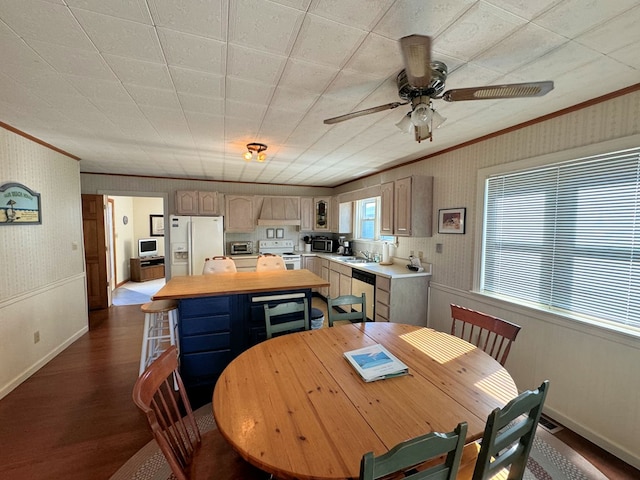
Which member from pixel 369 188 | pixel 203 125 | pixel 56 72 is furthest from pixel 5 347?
pixel 369 188

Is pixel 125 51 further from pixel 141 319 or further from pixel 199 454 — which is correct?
pixel 141 319

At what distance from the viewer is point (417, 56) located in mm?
→ 1116

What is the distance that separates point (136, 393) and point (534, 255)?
2976 mm

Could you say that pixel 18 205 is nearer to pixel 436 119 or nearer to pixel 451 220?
pixel 436 119

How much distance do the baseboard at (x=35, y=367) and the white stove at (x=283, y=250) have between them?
317cm

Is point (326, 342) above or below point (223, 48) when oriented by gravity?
below

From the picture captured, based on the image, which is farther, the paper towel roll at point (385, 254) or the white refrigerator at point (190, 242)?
the white refrigerator at point (190, 242)

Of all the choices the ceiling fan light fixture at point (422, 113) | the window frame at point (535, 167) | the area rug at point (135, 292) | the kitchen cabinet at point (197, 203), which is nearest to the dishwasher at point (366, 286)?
the window frame at point (535, 167)

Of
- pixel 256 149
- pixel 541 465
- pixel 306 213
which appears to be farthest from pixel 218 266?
pixel 541 465

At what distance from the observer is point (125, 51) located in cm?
140

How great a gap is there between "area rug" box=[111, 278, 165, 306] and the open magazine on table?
17.0 ft

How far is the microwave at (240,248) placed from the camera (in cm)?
558

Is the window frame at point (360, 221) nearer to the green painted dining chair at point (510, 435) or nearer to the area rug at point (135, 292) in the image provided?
the green painted dining chair at point (510, 435)

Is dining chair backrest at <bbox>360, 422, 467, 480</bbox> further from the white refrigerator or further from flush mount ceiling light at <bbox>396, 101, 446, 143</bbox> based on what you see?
A: the white refrigerator
